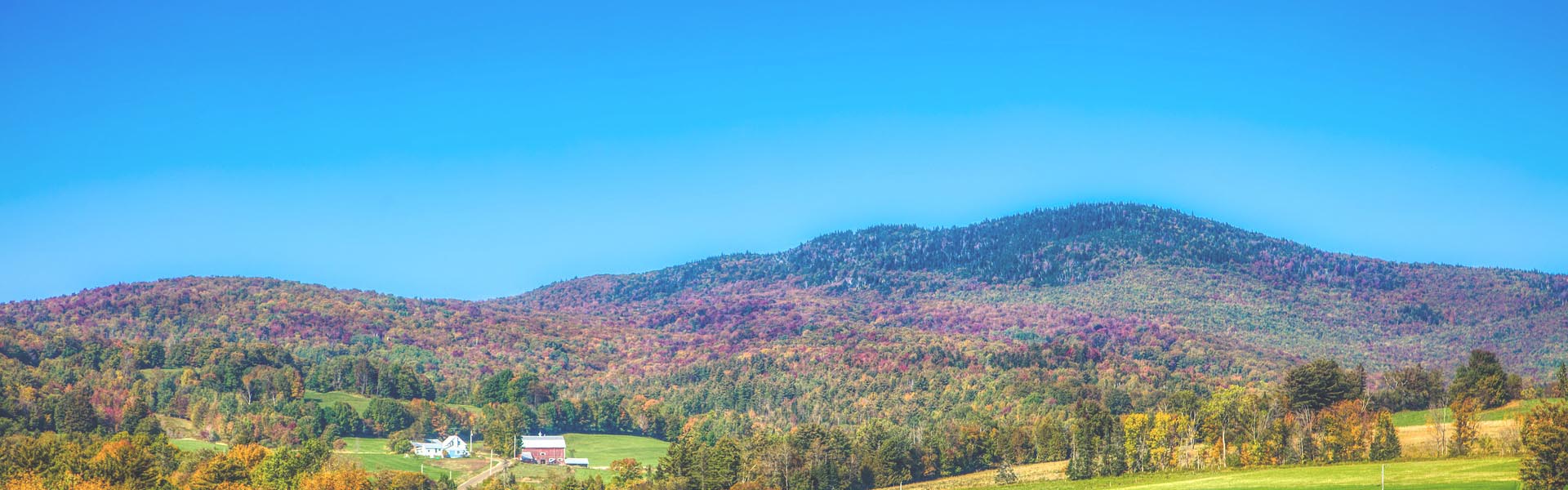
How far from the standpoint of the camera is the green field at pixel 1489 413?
98875 millimetres

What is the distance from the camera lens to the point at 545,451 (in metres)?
157

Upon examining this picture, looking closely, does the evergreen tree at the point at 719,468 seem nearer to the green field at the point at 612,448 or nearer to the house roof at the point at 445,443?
the green field at the point at 612,448

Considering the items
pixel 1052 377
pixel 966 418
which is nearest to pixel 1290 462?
pixel 966 418

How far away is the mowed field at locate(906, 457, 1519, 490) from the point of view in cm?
7122

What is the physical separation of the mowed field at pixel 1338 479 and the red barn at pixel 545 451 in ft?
233

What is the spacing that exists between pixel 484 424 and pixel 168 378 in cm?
4102

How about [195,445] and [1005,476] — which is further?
[195,445]

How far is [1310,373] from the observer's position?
110500mm

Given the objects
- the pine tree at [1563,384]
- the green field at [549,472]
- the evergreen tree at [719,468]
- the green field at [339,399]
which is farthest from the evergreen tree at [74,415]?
the pine tree at [1563,384]

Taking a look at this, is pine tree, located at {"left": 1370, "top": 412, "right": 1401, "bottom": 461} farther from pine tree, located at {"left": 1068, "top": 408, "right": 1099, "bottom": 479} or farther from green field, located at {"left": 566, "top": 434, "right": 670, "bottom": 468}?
green field, located at {"left": 566, "top": 434, "right": 670, "bottom": 468}

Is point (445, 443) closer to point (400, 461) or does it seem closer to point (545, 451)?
point (545, 451)

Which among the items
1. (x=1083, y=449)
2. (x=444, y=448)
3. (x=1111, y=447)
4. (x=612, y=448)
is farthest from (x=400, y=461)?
(x=1111, y=447)

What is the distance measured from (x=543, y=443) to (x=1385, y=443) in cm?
9904

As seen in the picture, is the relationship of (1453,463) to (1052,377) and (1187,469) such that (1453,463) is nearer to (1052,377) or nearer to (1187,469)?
(1187,469)
